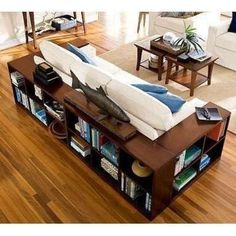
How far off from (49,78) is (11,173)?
0.93m

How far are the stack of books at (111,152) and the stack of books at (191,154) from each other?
0.55 m

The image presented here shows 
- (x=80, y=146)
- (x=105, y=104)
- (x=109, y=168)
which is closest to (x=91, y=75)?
(x=105, y=104)

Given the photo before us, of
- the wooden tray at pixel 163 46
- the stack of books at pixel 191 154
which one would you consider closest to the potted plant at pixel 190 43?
the wooden tray at pixel 163 46

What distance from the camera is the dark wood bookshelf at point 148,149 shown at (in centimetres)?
236

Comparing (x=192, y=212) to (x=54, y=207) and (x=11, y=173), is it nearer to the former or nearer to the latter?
(x=54, y=207)

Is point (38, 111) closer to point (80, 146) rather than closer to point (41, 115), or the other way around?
point (41, 115)

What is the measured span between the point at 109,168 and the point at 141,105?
665 millimetres

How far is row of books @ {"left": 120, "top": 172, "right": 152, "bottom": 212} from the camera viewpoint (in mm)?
2508

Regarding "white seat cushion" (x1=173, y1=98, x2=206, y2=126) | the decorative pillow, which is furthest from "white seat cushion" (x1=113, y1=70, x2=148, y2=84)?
the decorative pillow

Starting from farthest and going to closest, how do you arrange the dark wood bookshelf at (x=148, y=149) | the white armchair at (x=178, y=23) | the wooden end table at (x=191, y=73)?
the white armchair at (x=178, y=23)
the wooden end table at (x=191, y=73)
the dark wood bookshelf at (x=148, y=149)

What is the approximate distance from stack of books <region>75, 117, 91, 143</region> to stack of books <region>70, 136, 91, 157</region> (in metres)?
0.10

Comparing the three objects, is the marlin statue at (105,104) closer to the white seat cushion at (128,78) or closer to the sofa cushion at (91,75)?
the sofa cushion at (91,75)

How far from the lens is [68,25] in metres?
5.32
